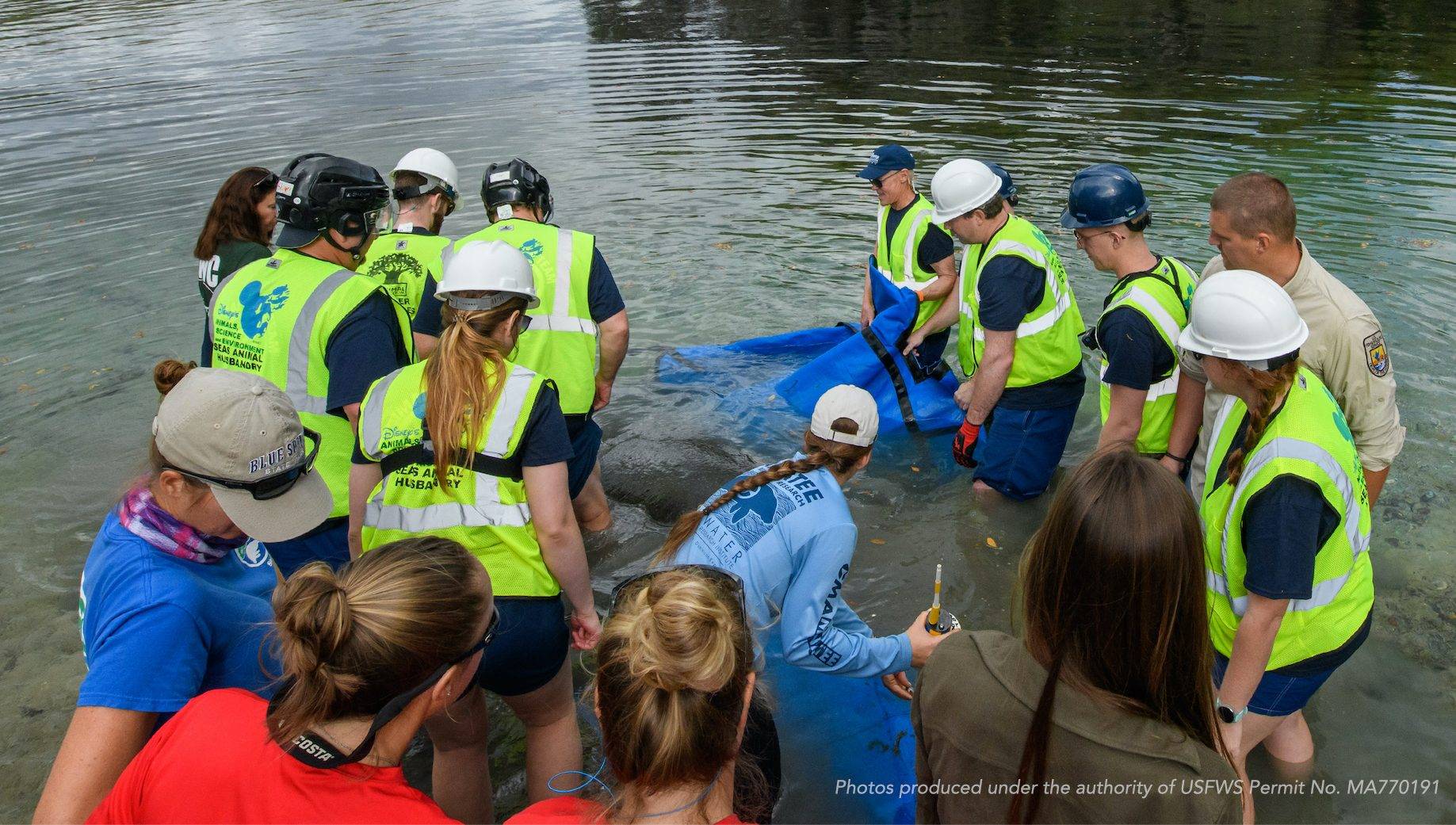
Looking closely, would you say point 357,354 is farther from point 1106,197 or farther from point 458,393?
point 1106,197

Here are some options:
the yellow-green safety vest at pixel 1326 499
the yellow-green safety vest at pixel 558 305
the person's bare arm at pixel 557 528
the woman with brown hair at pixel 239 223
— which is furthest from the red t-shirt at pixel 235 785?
the woman with brown hair at pixel 239 223

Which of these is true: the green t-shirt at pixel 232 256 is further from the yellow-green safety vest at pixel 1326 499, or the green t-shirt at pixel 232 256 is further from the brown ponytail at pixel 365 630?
the yellow-green safety vest at pixel 1326 499

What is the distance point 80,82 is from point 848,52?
50.2 ft

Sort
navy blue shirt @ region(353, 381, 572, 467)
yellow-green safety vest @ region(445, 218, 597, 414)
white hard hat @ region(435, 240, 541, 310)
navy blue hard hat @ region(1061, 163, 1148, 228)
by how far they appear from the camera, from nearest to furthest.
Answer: navy blue shirt @ region(353, 381, 572, 467) → white hard hat @ region(435, 240, 541, 310) → navy blue hard hat @ region(1061, 163, 1148, 228) → yellow-green safety vest @ region(445, 218, 597, 414)

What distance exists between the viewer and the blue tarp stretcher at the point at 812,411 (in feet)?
11.5

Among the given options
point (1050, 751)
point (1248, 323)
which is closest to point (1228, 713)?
point (1248, 323)

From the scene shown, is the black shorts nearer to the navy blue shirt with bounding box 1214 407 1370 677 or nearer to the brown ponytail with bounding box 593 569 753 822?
the brown ponytail with bounding box 593 569 753 822

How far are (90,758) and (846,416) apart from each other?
2238 millimetres

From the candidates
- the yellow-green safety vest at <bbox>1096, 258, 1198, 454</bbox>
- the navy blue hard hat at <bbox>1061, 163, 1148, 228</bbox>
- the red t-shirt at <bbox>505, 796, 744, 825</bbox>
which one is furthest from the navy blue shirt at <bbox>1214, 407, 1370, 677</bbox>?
the navy blue hard hat at <bbox>1061, 163, 1148, 228</bbox>

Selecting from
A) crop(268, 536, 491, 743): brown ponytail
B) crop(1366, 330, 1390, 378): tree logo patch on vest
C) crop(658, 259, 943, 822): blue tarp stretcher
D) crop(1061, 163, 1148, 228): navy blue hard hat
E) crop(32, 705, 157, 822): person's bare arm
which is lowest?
crop(658, 259, 943, 822): blue tarp stretcher

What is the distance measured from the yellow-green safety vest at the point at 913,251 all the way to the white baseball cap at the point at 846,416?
10.9ft

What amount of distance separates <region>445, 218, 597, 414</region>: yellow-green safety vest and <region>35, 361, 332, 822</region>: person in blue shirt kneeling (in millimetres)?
2007

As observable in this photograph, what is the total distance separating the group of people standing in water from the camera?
6.56ft

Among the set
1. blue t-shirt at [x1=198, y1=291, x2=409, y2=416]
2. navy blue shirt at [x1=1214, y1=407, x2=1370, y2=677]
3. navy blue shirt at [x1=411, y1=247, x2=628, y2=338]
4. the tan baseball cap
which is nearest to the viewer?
the tan baseball cap
